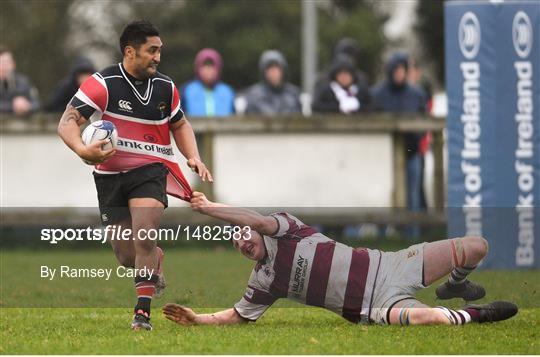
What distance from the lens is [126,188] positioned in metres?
9.86

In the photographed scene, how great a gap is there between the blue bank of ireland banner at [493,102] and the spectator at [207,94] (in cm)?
422

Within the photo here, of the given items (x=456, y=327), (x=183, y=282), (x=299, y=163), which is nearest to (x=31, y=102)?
(x=299, y=163)

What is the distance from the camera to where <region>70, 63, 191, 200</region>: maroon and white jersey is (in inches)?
385

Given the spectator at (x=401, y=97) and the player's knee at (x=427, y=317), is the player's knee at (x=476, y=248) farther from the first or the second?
the spectator at (x=401, y=97)

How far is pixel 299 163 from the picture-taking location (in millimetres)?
17469

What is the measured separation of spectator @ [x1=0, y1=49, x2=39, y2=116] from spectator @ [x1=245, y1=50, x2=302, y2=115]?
2678mm

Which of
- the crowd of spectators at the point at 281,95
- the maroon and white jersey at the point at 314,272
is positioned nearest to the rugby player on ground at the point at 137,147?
the maroon and white jersey at the point at 314,272

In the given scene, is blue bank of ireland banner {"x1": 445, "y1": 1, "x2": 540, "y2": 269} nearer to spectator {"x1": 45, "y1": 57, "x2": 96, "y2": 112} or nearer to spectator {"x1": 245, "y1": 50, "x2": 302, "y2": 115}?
spectator {"x1": 245, "y1": 50, "x2": 302, "y2": 115}

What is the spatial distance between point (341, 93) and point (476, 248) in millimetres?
8576

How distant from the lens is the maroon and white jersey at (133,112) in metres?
9.77

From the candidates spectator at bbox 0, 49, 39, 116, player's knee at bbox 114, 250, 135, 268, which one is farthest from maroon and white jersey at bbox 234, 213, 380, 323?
spectator at bbox 0, 49, 39, 116

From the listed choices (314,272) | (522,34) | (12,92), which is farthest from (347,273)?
(12,92)

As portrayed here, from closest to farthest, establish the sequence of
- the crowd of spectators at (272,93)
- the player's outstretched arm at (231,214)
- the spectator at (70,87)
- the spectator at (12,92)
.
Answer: the player's outstretched arm at (231,214) → the spectator at (70,87) → the spectator at (12,92) → the crowd of spectators at (272,93)

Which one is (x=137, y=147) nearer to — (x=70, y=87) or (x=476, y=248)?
(x=476, y=248)
